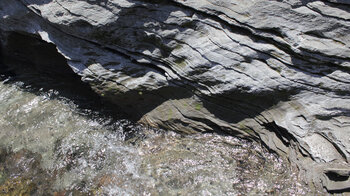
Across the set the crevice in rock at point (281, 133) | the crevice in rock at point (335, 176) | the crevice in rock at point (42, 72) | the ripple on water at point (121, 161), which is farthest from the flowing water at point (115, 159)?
the crevice in rock at point (335, 176)

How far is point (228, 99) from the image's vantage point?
15.7 ft

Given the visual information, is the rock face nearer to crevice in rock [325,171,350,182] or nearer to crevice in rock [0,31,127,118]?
crevice in rock [325,171,350,182]

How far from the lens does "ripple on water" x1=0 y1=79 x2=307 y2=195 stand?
14.6 ft

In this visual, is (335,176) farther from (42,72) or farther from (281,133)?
(42,72)

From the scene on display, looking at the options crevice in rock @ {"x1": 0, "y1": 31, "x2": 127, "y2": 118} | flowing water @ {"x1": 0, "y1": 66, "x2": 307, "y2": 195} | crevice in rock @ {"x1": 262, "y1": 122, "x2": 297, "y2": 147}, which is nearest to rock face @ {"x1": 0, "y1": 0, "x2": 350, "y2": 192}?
crevice in rock @ {"x1": 262, "y1": 122, "x2": 297, "y2": 147}

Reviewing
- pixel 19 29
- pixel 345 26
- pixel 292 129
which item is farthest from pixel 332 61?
pixel 19 29

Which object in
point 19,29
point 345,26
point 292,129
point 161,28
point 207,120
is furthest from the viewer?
point 19,29

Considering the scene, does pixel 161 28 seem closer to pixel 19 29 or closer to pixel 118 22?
pixel 118 22

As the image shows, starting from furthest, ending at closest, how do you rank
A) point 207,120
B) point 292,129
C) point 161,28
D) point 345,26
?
point 207,120, point 161,28, point 292,129, point 345,26

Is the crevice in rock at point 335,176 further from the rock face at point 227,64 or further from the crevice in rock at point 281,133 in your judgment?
the crevice in rock at point 281,133

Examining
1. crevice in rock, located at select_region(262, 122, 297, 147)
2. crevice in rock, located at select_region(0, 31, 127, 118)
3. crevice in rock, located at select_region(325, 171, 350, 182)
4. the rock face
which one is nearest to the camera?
crevice in rock, located at select_region(325, 171, 350, 182)

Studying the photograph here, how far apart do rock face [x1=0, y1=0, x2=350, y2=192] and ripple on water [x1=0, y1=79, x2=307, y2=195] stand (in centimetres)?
31

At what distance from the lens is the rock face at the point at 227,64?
13.0 feet

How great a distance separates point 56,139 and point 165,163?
2216 millimetres
